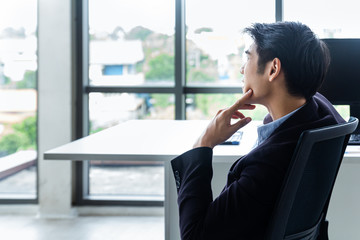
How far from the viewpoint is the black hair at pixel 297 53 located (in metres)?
1.22

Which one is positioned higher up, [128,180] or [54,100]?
[54,100]

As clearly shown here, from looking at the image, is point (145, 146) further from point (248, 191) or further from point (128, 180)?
point (128, 180)

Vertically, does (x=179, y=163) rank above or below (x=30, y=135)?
above

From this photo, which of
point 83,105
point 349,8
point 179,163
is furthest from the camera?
point 83,105

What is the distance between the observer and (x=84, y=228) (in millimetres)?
3826

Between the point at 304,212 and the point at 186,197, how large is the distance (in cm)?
28

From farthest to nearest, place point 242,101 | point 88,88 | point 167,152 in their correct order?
point 88,88, point 167,152, point 242,101

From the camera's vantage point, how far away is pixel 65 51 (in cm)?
402

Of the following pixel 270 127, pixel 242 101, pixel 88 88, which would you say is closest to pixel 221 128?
pixel 242 101

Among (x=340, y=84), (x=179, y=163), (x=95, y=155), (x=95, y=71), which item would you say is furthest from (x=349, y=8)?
(x=179, y=163)

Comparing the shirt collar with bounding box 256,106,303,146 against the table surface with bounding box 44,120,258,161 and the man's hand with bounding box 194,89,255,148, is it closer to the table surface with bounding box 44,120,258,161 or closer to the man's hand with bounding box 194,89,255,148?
the man's hand with bounding box 194,89,255,148

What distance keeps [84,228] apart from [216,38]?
5.65ft

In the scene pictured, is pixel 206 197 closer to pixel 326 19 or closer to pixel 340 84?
pixel 340 84

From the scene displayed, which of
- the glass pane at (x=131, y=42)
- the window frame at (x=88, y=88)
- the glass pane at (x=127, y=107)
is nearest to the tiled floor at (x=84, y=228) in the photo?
the window frame at (x=88, y=88)
